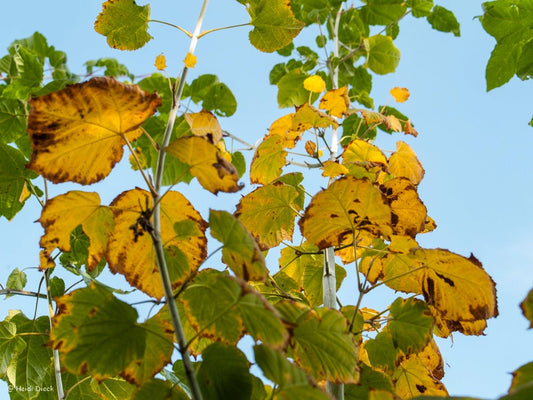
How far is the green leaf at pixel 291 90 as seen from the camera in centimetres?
175

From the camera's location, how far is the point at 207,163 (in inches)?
23.5

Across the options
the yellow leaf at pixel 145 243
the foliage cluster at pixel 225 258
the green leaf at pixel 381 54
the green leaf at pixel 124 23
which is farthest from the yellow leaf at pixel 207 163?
the green leaf at pixel 381 54

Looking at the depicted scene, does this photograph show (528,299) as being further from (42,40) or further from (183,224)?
(42,40)

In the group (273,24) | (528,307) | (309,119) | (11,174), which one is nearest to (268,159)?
(309,119)

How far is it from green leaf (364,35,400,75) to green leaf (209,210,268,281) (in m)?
1.38

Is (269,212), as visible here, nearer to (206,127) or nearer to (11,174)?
(206,127)

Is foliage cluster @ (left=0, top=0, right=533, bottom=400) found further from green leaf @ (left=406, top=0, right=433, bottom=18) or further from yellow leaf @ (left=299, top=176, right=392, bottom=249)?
green leaf @ (left=406, top=0, right=433, bottom=18)

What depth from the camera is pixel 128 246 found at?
749 millimetres

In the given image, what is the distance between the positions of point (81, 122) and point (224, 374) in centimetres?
38

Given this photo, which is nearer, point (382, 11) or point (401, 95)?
point (401, 95)

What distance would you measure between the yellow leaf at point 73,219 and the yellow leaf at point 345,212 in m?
0.32

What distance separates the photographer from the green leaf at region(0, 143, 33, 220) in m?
1.07

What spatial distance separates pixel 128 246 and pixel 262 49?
531 mm

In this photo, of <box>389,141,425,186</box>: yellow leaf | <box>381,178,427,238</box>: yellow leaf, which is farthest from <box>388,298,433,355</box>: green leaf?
<box>389,141,425,186</box>: yellow leaf
